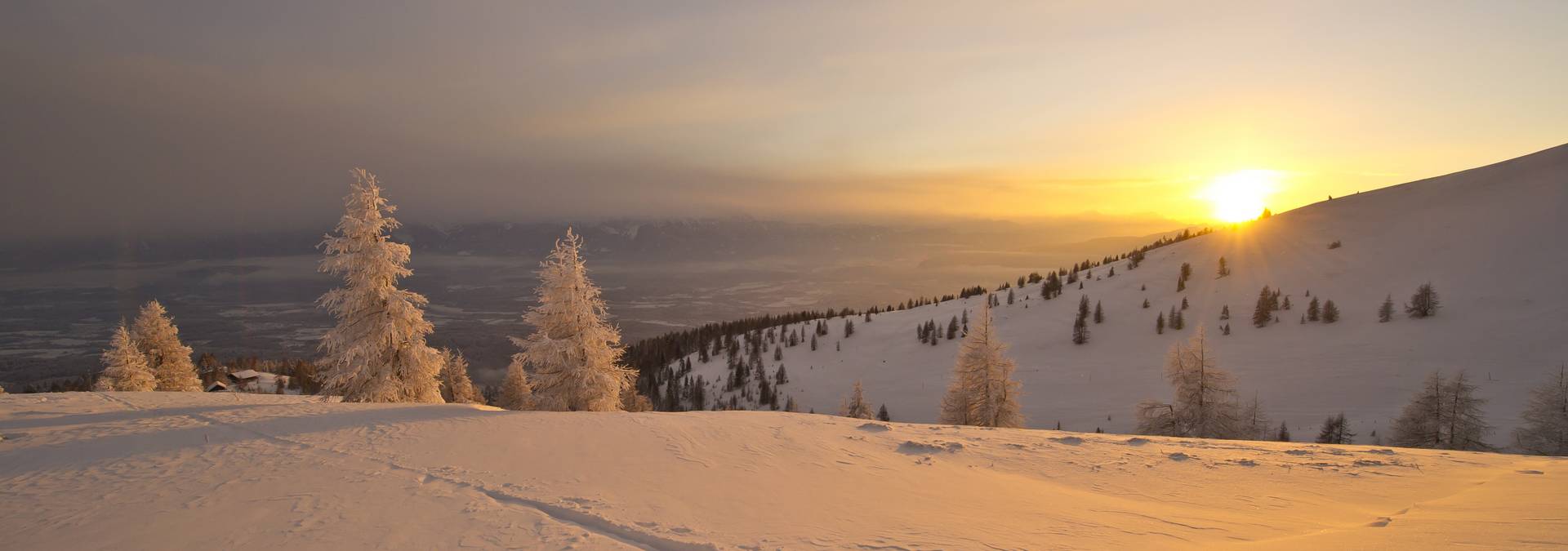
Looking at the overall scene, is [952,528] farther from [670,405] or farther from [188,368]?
[670,405]

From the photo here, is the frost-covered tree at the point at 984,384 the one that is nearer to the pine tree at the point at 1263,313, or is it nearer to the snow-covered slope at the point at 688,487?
the snow-covered slope at the point at 688,487

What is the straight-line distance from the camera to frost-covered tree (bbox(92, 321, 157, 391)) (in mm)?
29844

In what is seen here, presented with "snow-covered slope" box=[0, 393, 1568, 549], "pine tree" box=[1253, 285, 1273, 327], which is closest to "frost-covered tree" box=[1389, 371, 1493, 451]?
"snow-covered slope" box=[0, 393, 1568, 549]

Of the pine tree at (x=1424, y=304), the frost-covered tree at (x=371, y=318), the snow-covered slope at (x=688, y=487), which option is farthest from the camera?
the pine tree at (x=1424, y=304)

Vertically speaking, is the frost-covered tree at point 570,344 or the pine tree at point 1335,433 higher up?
the frost-covered tree at point 570,344

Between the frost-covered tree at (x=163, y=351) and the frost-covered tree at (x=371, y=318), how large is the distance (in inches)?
1044

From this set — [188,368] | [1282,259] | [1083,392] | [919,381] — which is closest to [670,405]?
[919,381]

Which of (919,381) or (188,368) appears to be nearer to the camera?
(188,368)

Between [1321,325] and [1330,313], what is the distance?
43.6 inches

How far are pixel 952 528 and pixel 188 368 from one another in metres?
50.9

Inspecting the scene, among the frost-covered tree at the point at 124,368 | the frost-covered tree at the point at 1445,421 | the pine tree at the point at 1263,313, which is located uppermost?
the pine tree at the point at 1263,313

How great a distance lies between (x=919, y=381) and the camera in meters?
49.1

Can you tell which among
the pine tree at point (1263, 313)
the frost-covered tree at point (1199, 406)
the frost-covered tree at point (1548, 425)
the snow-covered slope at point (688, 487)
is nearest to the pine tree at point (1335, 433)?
the frost-covered tree at point (1199, 406)

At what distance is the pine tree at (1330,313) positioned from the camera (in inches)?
1587
